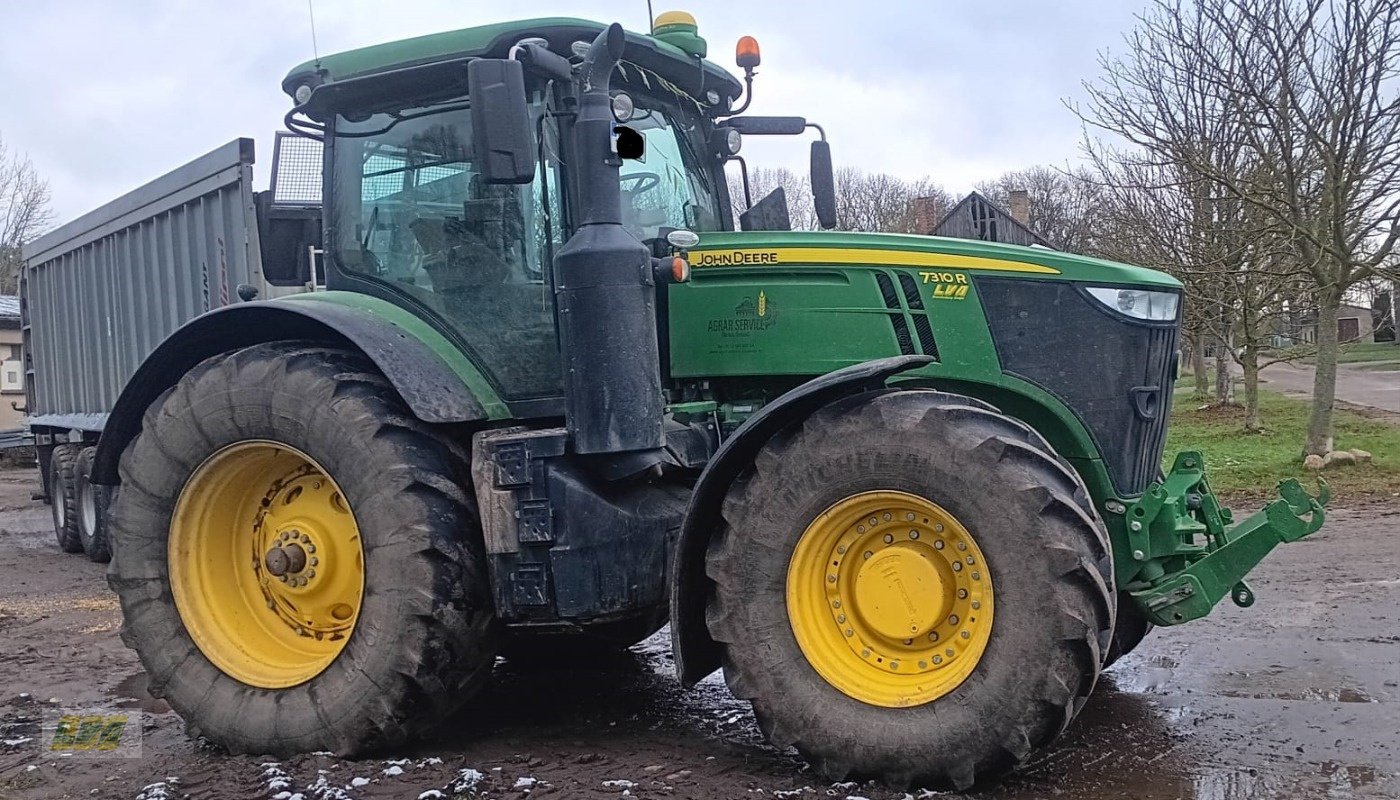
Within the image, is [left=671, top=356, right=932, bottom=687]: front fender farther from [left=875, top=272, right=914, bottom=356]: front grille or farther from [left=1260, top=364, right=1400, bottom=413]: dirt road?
[left=1260, top=364, right=1400, bottom=413]: dirt road

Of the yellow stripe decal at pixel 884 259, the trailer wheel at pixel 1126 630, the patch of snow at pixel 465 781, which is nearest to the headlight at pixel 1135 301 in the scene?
the yellow stripe decal at pixel 884 259

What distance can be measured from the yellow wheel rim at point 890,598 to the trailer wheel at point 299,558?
47.8 inches

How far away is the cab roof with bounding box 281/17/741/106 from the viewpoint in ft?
14.4

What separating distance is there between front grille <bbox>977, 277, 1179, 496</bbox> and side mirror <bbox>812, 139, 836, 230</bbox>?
126 cm

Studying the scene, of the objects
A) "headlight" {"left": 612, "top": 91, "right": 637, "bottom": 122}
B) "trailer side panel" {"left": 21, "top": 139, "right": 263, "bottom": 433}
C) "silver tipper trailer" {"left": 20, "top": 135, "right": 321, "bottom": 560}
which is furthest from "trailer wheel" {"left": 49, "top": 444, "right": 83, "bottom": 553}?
"headlight" {"left": 612, "top": 91, "right": 637, "bottom": 122}

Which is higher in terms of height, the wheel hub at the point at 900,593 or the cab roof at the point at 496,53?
the cab roof at the point at 496,53

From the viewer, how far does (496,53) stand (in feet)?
14.6

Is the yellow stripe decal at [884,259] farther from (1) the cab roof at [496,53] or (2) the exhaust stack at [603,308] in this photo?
(1) the cab roof at [496,53]

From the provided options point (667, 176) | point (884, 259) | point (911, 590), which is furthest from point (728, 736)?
point (667, 176)

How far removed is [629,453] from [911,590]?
1127 mm

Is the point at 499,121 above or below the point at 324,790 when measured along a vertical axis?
above

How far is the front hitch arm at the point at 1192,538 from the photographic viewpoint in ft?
13.5

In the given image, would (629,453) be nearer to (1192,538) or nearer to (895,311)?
(895,311)

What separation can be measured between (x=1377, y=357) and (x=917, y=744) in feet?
155
